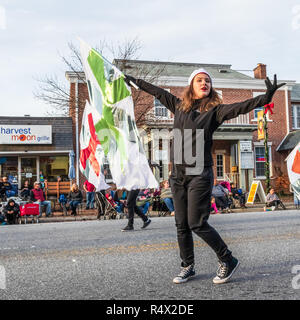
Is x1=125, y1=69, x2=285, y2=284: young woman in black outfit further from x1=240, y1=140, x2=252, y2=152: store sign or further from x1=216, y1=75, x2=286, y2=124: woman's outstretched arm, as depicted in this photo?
x1=240, y1=140, x2=252, y2=152: store sign

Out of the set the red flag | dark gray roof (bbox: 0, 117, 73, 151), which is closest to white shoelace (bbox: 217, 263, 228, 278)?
the red flag

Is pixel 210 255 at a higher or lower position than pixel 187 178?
lower

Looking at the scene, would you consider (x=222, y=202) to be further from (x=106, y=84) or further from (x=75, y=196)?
(x=106, y=84)

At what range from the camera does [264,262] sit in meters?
4.54

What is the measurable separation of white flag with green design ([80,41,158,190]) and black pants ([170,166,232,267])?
1264mm

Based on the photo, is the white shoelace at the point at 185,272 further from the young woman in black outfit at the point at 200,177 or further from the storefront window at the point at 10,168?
the storefront window at the point at 10,168

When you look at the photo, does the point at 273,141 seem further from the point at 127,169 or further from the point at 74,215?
the point at 127,169

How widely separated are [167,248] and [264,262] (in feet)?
5.08

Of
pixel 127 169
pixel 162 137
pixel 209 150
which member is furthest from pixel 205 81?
pixel 162 137

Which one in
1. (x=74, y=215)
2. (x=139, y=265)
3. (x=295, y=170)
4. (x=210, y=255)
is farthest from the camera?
(x=74, y=215)

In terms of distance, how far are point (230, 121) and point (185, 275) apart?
22134 mm

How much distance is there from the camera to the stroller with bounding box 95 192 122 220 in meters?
13.6

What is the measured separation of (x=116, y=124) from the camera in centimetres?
592

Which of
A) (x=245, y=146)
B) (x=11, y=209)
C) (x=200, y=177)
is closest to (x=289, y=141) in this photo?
(x=245, y=146)
